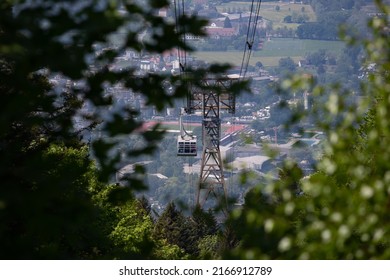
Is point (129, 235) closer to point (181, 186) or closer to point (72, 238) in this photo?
point (72, 238)

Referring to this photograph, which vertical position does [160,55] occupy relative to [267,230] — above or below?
above

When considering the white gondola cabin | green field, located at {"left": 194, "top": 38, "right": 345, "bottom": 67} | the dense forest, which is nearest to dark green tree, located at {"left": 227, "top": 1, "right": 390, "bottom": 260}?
the dense forest

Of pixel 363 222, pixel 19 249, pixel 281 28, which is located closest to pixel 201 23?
pixel 363 222

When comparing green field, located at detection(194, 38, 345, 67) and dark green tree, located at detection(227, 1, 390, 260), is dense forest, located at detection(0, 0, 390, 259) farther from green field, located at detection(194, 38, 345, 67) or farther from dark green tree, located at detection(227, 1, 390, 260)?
green field, located at detection(194, 38, 345, 67)

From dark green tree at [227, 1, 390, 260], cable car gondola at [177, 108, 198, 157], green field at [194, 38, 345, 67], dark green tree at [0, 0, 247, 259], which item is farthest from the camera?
green field at [194, 38, 345, 67]

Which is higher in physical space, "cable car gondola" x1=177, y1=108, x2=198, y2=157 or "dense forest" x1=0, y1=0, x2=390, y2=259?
"dense forest" x1=0, y1=0, x2=390, y2=259

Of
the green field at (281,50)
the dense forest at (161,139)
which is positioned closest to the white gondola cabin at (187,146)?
the dense forest at (161,139)
